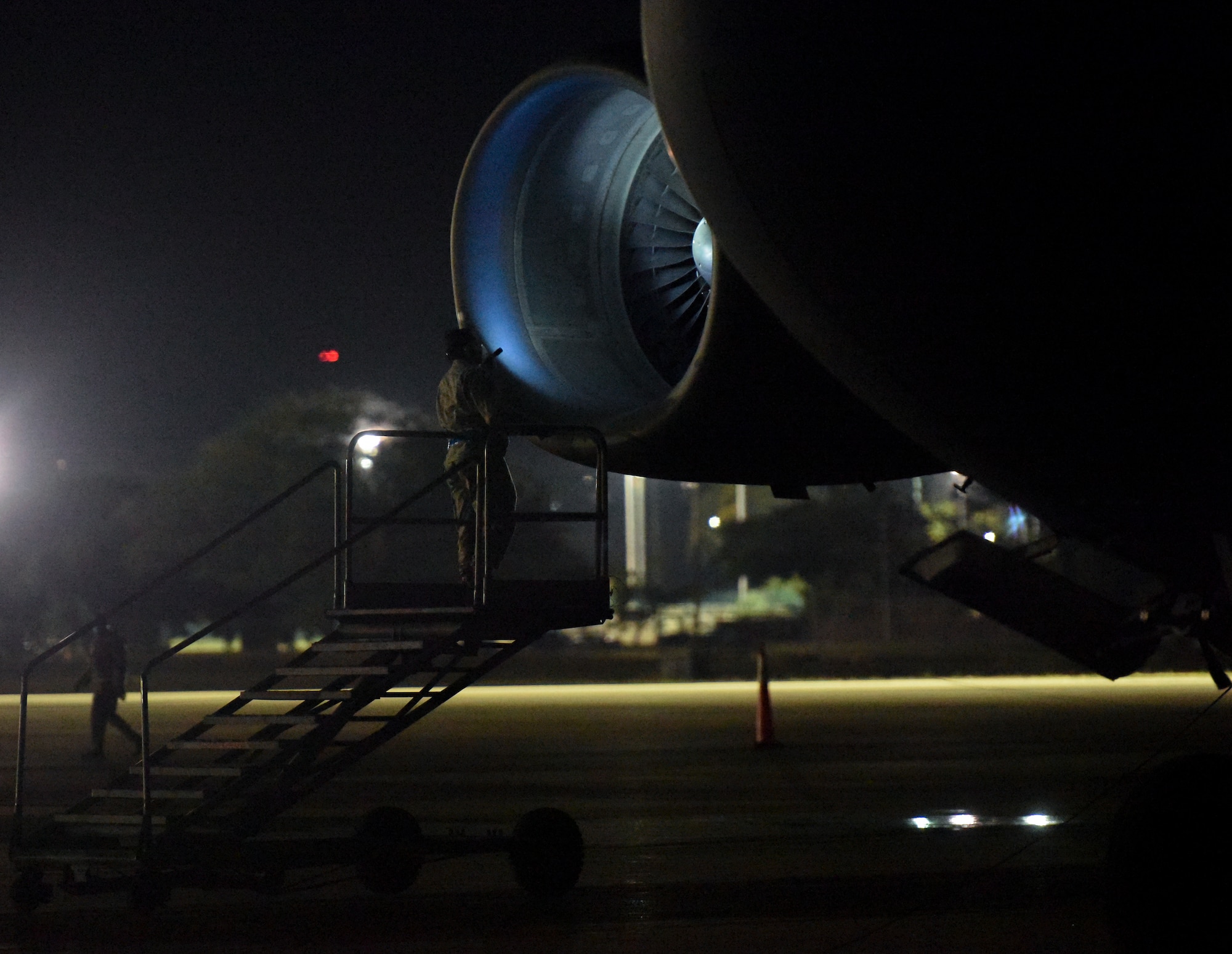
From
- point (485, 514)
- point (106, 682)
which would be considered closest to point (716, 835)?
point (485, 514)

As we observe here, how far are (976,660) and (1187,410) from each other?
→ 42.6 metres

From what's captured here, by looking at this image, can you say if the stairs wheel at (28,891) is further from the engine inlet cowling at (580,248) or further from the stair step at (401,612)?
the engine inlet cowling at (580,248)

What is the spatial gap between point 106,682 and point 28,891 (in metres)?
9.64

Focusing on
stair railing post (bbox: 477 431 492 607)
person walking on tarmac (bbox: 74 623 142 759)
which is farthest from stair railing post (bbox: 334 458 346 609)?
person walking on tarmac (bbox: 74 623 142 759)

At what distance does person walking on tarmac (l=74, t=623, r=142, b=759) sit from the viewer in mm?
16484

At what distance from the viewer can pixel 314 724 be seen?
7508 millimetres

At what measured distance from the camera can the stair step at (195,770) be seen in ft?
23.6

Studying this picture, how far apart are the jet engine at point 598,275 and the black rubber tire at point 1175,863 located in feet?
5.31

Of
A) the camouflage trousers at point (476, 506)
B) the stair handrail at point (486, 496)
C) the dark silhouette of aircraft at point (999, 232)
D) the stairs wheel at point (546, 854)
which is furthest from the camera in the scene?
the stairs wheel at point (546, 854)

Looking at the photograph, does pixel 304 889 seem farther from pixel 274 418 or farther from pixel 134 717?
pixel 274 418

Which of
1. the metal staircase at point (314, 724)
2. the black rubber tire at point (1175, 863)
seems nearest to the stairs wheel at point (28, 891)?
the metal staircase at point (314, 724)

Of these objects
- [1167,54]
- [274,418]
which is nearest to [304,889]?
[1167,54]

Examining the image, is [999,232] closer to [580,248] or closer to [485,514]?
[580,248]

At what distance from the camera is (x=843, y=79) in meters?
3.71
